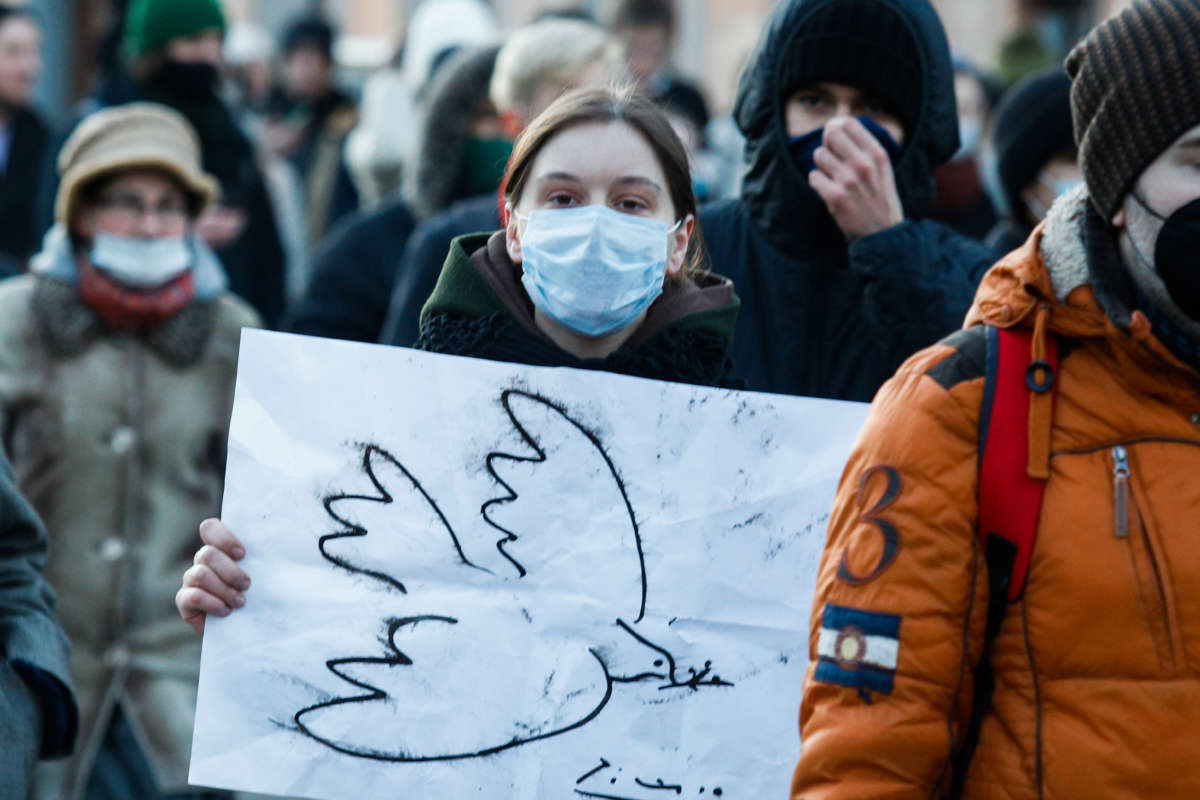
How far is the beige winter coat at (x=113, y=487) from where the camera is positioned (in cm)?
511

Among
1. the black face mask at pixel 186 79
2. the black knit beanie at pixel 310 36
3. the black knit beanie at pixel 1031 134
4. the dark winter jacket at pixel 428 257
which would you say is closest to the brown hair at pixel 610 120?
the dark winter jacket at pixel 428 257

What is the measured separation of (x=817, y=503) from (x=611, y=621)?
381mm

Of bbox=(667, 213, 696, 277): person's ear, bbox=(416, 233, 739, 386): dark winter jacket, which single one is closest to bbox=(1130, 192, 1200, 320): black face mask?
bbox=(416, 233, 739, 386): dark winter jacket

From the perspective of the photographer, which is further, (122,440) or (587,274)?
(122,440)

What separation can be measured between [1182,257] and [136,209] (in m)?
3.53

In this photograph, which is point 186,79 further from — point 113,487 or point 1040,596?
point 1040,596

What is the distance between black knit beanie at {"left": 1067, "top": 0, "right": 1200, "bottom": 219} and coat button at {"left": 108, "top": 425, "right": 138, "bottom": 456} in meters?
3.11

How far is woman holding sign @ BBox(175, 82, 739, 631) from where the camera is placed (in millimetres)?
3188

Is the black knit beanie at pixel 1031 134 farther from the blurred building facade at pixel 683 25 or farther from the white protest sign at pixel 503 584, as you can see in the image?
the blurred building facade at pixel 683 25

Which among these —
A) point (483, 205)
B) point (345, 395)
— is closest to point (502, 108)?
point (483, 205)

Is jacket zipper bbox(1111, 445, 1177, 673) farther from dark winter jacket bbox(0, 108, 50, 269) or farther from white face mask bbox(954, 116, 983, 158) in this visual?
dark winter jacket bbox(0, 108, 50, 269)

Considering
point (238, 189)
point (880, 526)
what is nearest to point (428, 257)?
point (880, 526)

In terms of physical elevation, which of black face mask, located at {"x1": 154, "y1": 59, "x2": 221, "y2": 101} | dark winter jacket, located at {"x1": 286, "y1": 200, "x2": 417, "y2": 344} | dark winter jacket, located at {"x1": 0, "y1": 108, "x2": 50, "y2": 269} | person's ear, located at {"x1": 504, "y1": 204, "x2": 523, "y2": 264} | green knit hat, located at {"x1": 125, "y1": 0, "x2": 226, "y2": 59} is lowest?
person's ear, located at {"x1": 504, "y1": 204, "x2": 523, "y2": 264}

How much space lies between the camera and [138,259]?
17.6 ft
